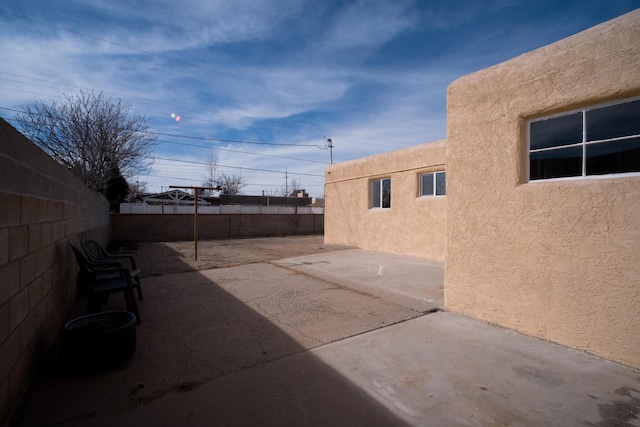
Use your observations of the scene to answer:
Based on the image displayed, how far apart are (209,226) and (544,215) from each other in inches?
673

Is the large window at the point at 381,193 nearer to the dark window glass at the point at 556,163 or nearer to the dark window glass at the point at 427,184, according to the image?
the dark window glass at the point at 427,184

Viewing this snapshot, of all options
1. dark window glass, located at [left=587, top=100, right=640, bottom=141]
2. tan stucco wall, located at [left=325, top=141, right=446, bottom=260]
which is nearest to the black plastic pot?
dark window glass, located at [left=587, top=100, right=640, bottom=141]

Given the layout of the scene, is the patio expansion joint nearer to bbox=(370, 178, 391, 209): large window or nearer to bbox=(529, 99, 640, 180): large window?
bbox=(529, 99, 640, 180): large window

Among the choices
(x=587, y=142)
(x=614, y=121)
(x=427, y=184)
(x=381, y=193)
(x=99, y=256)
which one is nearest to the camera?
(x=614, y=121)

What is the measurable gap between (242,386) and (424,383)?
1554mm

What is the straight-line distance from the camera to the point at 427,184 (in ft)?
33.1

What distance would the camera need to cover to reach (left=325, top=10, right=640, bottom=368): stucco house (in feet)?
10.1

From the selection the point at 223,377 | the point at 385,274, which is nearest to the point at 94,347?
the point at 223,377

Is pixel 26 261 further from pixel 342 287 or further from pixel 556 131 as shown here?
pixel 556 131

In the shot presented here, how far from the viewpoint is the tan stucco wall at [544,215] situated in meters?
3.07

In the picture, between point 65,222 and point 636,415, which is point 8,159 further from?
point 636,415

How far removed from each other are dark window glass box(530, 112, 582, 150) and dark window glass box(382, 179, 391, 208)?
7562mm

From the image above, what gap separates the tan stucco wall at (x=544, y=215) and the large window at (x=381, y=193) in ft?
22.8

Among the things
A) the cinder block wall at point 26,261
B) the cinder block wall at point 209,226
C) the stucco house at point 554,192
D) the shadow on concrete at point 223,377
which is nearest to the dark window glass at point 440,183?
the stucco house at point 554,192
